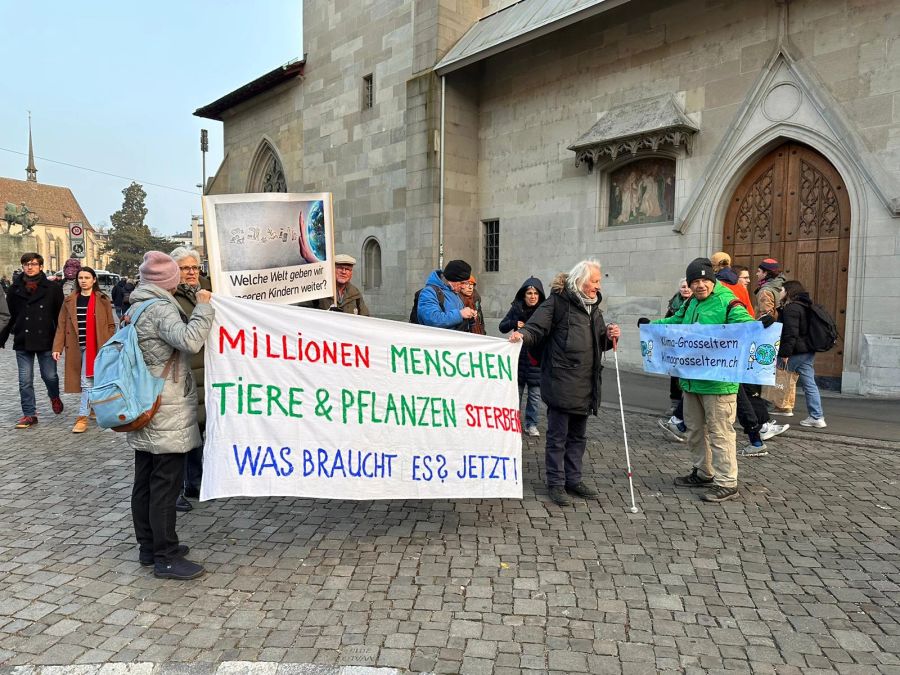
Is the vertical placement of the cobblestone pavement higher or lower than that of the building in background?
lower

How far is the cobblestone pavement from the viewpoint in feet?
9.22

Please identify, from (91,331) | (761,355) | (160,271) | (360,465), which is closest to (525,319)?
(761,355)

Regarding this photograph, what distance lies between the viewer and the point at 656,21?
37.4 ft

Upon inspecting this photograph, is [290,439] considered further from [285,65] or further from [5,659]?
[285,65]

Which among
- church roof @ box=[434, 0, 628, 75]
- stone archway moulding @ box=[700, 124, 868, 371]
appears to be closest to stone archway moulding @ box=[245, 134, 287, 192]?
church roof @ box=[434, 0, 628, 75]

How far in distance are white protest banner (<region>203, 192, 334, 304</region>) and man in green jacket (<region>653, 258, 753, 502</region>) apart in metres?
3.15

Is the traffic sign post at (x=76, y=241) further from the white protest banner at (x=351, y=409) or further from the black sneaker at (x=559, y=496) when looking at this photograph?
the black sneaker at (x=559, y=496)

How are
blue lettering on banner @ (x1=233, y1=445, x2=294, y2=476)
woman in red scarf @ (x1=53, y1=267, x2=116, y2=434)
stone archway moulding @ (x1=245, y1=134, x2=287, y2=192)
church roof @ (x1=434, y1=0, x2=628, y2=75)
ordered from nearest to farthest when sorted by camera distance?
1. blue lettering on banner @ (x1=233, y1=445, x2=294, y2=476)
2. woman in red scarf @ (x1=53, y1=267, x2=116, y2=434)
3. church roof @ (x1=434, y1=0, x2=628, y2=75)
4. stone archway moulding @ (x1=245, y1=134, x2=287, y2=192)

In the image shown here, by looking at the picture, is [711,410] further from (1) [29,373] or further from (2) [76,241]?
(2) [76,241]

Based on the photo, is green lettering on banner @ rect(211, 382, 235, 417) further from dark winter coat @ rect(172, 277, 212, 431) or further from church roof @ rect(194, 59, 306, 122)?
church roof @ rect(194, 59, 306, 122)

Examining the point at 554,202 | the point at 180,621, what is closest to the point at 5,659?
the point at 180,621

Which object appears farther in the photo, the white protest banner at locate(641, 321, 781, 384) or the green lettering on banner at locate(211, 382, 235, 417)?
the white protest banner at locate(641, 321, 781, 384)

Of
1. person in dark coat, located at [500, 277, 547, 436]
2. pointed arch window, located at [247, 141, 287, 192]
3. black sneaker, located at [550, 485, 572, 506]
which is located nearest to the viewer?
black sneaker, located at [550, 485, 572, 506]

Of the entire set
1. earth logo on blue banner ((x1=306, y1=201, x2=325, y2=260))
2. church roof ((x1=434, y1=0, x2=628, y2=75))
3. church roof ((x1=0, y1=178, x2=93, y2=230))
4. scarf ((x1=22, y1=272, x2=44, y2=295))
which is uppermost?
church roof ((x1=0, y1=178, x2=93, y2=230))
